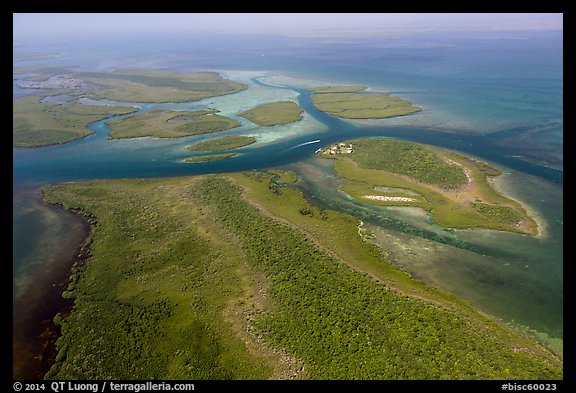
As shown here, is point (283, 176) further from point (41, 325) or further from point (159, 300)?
point (41, 325)

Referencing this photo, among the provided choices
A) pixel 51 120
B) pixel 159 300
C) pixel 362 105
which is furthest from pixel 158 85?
pixel 159 300

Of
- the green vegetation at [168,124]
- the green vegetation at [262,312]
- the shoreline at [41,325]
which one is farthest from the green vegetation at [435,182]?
the shoreline at [41,325]

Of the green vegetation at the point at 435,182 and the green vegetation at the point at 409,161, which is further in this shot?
the green vegetation at the point at 409,161

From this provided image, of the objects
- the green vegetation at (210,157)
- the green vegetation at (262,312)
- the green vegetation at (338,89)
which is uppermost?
the green vegetation at (338,89)

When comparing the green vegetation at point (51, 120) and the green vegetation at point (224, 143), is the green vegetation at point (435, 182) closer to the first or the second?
the green vegetation at point (224, 143)

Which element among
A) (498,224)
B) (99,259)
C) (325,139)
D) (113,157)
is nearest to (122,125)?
(113,157)

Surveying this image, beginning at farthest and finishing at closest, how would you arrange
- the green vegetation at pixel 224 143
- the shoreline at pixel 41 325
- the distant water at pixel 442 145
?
the green vegetation at pixel 224 143, the distant water at pixel 442 145, the shoreline at pixel 41 325

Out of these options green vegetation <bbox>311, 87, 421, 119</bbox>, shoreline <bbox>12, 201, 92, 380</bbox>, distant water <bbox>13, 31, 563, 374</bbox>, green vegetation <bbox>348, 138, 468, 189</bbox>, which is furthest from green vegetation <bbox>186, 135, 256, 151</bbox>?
shoreline <bbox>12, 201, 92, 380</bbox>
